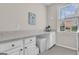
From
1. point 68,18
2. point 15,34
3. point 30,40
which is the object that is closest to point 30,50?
point 30,40

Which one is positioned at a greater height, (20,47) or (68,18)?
(68,18)

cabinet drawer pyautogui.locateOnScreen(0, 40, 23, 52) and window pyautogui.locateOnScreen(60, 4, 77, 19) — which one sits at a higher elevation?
window pyautogui.locateOnScreen(60, 4, 77, 19)

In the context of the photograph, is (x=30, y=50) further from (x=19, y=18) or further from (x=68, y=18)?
(x=68, y=18)

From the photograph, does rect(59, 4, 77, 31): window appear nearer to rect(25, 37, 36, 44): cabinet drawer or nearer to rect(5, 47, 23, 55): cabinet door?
rect(25, 37, 36, 44): cabinet drawer

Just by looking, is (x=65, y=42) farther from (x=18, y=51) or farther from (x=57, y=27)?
(x=18, y=51)

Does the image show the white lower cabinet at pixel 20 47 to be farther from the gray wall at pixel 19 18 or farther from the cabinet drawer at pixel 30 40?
the gray wall at pixel 19 18

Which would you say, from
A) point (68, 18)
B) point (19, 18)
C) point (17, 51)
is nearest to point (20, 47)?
point (17, 51)

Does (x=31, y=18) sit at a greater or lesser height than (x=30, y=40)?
greater

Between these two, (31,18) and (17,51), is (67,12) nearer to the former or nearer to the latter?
(31,18)

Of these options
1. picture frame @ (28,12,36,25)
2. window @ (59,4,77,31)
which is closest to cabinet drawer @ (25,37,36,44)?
picture frame @ (28,12,36,25)

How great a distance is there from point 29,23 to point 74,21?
0.37 meters

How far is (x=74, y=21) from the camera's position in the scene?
2.63ft

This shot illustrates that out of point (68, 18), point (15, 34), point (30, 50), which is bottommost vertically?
point (30, 50)

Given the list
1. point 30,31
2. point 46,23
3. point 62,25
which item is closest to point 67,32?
point 62,25
